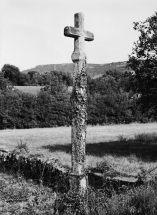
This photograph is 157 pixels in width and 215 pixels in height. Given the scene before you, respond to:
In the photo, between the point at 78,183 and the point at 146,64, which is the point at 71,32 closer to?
the point at 78,183

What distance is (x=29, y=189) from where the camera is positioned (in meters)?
7.82

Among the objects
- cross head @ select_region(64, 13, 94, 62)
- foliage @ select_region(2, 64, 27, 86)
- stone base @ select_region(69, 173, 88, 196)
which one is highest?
foliage @ select_region(2, 64, 27, 86)

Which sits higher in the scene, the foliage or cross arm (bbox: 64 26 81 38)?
the foliage


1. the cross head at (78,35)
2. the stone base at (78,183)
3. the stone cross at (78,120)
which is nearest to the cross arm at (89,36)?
the cross head at (78,35)

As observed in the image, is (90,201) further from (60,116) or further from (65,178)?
(60,116)

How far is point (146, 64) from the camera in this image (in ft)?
43.2

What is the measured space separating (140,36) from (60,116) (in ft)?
59.7

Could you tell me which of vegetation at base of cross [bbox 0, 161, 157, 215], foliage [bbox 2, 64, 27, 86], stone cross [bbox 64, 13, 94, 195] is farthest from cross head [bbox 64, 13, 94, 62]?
foliage [bbox 2, 64, 27, 86]

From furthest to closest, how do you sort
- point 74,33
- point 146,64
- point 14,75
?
1. point 14,75
2. point 146,64
3. point 74,33

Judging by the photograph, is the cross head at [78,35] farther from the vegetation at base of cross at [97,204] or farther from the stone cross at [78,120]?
the vegetation at base of cross at [97,204]

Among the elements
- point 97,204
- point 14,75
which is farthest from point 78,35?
point 14,75

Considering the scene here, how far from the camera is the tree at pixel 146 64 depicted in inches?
513

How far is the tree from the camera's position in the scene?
1303 cm

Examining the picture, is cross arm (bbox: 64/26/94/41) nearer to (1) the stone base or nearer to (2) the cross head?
(2) the cross head
